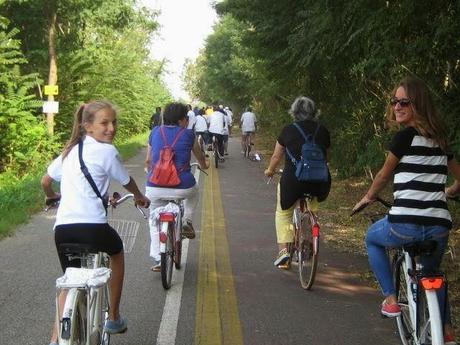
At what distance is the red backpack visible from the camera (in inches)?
256

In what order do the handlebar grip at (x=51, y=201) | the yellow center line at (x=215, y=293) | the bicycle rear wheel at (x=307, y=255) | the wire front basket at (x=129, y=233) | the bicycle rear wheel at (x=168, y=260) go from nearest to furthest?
the handlebar grip at (x=51, y=201) → the wire front basket at (x=129, y=233) → the yellow center line at (x=215, y=293) → the bicycle rear wheel at (x=168, y=260) → the bicycle rear wheel at (x=307, y=255)

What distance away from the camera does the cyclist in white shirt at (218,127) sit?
65.0 feet

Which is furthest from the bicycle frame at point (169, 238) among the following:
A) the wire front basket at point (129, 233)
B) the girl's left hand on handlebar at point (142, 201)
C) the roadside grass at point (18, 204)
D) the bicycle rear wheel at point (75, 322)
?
the roadside grass at point (18, 204)

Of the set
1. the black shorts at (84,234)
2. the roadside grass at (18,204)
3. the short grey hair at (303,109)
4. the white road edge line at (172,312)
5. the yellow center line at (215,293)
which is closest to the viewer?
the black shorts at (84,234)

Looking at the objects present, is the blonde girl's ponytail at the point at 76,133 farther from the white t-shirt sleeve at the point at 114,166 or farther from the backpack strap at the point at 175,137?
the backpack strap at the point at 175,137

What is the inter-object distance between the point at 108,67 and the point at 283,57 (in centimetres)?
1639

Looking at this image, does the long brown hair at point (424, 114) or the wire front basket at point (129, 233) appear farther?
the wire front basket at point (129, 233)

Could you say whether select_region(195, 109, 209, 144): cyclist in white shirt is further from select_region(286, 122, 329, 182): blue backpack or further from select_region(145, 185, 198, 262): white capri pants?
select_region(286, 122, 329, 182): blue backpack

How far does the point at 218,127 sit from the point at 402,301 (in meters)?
15.7

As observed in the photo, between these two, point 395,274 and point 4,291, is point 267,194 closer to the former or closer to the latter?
point 4,291

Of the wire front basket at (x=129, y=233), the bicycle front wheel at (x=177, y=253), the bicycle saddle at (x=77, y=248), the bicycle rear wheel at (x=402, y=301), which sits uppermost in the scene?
the bicycle saddle at (x=77, y=248)

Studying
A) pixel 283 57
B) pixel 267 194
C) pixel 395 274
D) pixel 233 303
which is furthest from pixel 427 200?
pixel 267 194

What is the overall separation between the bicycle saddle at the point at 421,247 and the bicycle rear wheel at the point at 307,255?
7.66ft

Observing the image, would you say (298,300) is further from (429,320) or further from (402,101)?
(402,101)
